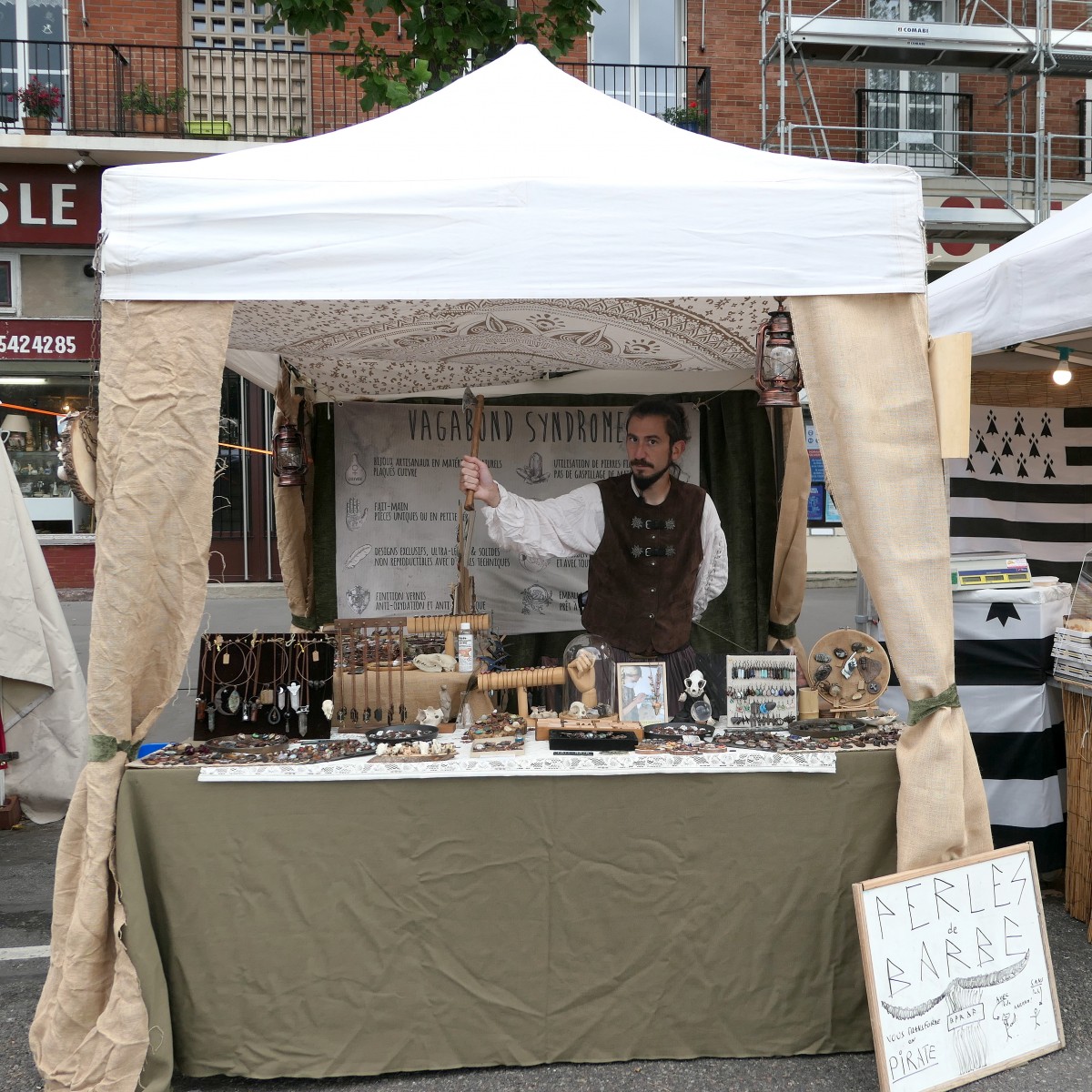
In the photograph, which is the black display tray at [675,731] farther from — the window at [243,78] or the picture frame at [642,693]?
the window at [243,78]

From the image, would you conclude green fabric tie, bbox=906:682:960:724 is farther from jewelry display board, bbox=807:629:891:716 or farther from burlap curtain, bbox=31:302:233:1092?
burlap curtain, bbox=31:302:233:1092

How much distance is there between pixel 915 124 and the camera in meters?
11.4

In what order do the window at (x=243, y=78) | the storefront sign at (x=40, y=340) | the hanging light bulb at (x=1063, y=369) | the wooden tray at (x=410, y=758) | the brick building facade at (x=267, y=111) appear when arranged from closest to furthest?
the wooden tray at (x=410, y=758) → the hanging light bulb at (x=1063, y=369) → the brick building facade at (x=267, y=111) → the storefront sign at (x=40, y=340) → the window at (x=243, y=78)

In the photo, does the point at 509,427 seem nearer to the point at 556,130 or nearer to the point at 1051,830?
the point at 556,130

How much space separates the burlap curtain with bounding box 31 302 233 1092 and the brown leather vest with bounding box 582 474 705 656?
164 centimetres

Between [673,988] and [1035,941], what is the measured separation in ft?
3.03

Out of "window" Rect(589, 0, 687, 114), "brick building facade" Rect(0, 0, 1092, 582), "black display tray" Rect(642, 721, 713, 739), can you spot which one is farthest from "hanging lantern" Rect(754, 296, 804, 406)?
"window" Rect(589, 0, 687, 114)

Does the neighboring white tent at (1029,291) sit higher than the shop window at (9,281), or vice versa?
the shop window at (9,281)

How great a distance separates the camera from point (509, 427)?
14.7ft

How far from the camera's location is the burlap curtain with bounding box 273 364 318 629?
4297mm

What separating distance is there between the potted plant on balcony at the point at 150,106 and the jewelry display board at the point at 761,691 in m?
10.1

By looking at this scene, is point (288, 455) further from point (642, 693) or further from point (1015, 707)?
point (1015, 707)

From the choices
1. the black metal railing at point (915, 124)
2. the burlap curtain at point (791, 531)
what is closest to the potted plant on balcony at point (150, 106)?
the black metal railing at point (915, 124)

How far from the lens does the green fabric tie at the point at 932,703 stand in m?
2.47
